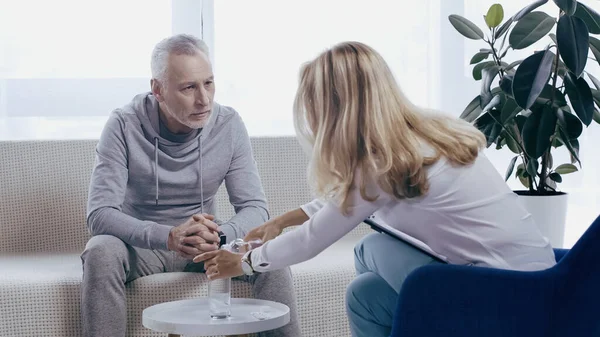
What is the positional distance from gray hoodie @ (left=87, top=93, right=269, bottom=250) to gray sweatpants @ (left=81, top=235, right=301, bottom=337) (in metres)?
0.20

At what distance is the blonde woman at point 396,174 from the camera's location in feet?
5.82

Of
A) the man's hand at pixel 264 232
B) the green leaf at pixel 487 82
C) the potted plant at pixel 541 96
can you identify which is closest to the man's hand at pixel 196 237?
the man's hand at pixel 264 232

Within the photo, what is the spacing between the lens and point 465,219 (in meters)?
1.78

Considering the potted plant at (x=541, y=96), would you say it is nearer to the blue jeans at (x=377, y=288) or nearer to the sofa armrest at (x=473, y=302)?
the blue jeans at (x=377, y=288)

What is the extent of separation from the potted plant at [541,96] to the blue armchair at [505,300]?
4.61 ft

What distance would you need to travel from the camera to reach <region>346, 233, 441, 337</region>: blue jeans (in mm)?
1971

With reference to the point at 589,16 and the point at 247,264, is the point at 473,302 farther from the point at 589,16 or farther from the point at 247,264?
the point at 589,16

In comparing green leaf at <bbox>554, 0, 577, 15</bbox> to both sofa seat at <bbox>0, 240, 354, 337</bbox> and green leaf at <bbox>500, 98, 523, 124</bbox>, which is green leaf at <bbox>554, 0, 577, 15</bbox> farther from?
sofa seat at <bbox>0, 240, 354, 337</bbox>

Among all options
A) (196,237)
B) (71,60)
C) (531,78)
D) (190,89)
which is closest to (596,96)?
(531,78)

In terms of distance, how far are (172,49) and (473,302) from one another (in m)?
1.38

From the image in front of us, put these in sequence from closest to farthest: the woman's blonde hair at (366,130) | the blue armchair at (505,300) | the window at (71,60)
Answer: the blue armchair at (505,300) < the woman's blonde hair at (366,130) < the window at (71,60)

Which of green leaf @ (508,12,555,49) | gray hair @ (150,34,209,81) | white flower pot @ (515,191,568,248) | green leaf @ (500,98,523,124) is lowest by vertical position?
white flower pot @ (515,191,568,248)

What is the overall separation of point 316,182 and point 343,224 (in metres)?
0.11

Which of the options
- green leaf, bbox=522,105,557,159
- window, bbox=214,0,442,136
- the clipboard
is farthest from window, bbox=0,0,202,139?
the clipboard
